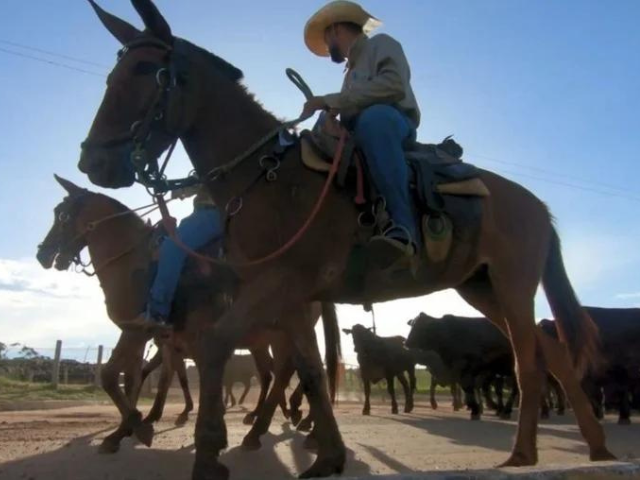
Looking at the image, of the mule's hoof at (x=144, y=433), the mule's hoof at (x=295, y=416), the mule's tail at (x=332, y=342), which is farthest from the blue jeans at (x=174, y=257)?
the mule's hoof at (x=295, y=416)

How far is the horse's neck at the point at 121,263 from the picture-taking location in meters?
7.71

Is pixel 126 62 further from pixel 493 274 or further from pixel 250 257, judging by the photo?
pixel 493 274

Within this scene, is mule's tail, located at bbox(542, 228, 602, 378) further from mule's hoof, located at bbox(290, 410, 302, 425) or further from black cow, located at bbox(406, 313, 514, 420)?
black cow, located at bbox(406, 313, 514, 420)

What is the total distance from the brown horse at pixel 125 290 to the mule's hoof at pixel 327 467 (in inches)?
93.2

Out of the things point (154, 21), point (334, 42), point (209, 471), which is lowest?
point (209, 471)

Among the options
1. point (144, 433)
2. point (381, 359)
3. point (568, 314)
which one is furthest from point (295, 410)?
point (381, 359)

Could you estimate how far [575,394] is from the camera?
562 cm

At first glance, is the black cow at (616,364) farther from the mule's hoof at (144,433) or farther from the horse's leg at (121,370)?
the mule's hoof at (144,433)

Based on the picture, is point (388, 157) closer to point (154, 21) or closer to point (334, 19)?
point (334, 19)

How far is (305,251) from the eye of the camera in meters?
4.52

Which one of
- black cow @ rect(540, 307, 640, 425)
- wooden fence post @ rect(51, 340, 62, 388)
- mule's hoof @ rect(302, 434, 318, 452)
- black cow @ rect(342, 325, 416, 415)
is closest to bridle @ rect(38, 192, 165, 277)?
mule's hoof @ rect(302, 434, 318, 452)

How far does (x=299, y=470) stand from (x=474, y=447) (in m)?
2.45

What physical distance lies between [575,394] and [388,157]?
2462mm

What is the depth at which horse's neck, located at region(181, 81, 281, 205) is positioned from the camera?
4.96 metres
